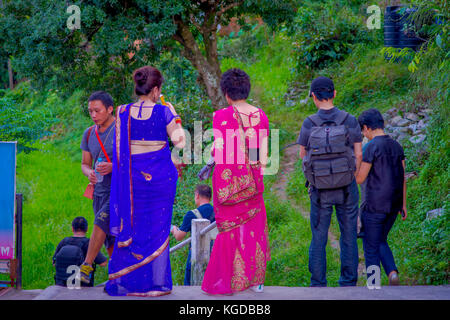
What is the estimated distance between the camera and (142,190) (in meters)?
4.33

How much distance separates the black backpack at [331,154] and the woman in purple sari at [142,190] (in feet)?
3.86

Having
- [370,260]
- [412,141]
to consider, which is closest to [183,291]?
[370,260]

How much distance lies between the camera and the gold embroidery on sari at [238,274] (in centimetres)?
439

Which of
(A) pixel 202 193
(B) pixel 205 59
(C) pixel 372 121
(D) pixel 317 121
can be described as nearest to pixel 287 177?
(B) pixel 205 59

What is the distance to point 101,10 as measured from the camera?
789 cm

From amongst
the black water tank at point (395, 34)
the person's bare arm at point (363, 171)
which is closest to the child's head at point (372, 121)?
the person's bare arm at point (363, 171)

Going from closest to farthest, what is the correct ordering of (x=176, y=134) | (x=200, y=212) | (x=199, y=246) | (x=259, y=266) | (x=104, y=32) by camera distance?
(x=176, y=134) < (x=259, y=266) < (x=199, y=246) < (x=200, y=212) < (x=104, y=32)

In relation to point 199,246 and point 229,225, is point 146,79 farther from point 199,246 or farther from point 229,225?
point 199,246

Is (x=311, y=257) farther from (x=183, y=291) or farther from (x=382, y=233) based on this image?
(x=183, y=291)

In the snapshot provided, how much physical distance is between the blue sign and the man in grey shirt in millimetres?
619

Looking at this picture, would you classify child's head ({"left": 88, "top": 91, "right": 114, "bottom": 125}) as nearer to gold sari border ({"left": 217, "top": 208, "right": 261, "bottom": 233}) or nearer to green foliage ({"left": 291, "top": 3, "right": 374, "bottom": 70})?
gold sari border ({"left": 217, "top": 208, "right": 261, "bottom": 233})

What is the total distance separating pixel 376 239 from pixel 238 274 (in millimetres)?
1396

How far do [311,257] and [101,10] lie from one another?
16.5ft
